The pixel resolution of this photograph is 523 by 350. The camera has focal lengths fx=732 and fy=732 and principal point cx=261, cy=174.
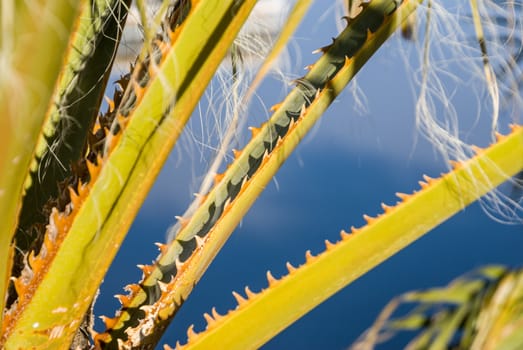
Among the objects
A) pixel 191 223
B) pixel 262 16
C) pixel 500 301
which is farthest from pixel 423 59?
pixel 500 301

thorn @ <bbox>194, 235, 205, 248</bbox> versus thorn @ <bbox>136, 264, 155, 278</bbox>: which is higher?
thorn @ <bbox>136, 264, 155, 278</bbox>

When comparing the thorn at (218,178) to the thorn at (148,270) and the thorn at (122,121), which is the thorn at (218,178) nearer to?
the thorn at (148,270)

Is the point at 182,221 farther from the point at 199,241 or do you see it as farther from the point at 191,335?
the point at 191,335

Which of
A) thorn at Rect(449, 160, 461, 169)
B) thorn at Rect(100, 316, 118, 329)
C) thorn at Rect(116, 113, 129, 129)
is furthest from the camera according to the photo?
thorn at Rect(100, 316, 118, 329)

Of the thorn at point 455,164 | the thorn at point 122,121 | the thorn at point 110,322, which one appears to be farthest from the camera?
the thorn at point 110,322

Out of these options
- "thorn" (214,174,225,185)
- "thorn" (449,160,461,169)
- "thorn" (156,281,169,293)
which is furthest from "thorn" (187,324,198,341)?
"thorn" (449,160,461,169)

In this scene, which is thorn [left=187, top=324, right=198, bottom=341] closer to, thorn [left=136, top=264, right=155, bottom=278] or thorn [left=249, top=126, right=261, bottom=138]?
thorn [left=136, top=264, right=155, bottom=278]

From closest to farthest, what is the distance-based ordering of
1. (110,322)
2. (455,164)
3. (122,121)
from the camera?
1. (122,121)
2. (455,164)
3. (110,322)

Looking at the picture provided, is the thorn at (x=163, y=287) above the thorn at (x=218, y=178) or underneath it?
underneath

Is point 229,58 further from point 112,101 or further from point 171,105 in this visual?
point 171,105

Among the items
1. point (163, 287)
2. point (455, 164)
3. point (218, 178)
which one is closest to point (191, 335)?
point (163, 287)

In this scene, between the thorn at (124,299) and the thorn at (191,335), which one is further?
the thorn at (124,299)

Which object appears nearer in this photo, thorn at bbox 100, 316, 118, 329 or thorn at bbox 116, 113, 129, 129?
thorn at bbox 116, 113, 129, 129

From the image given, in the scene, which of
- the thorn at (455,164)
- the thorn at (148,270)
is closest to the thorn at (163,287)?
the thorn at (148,270)
